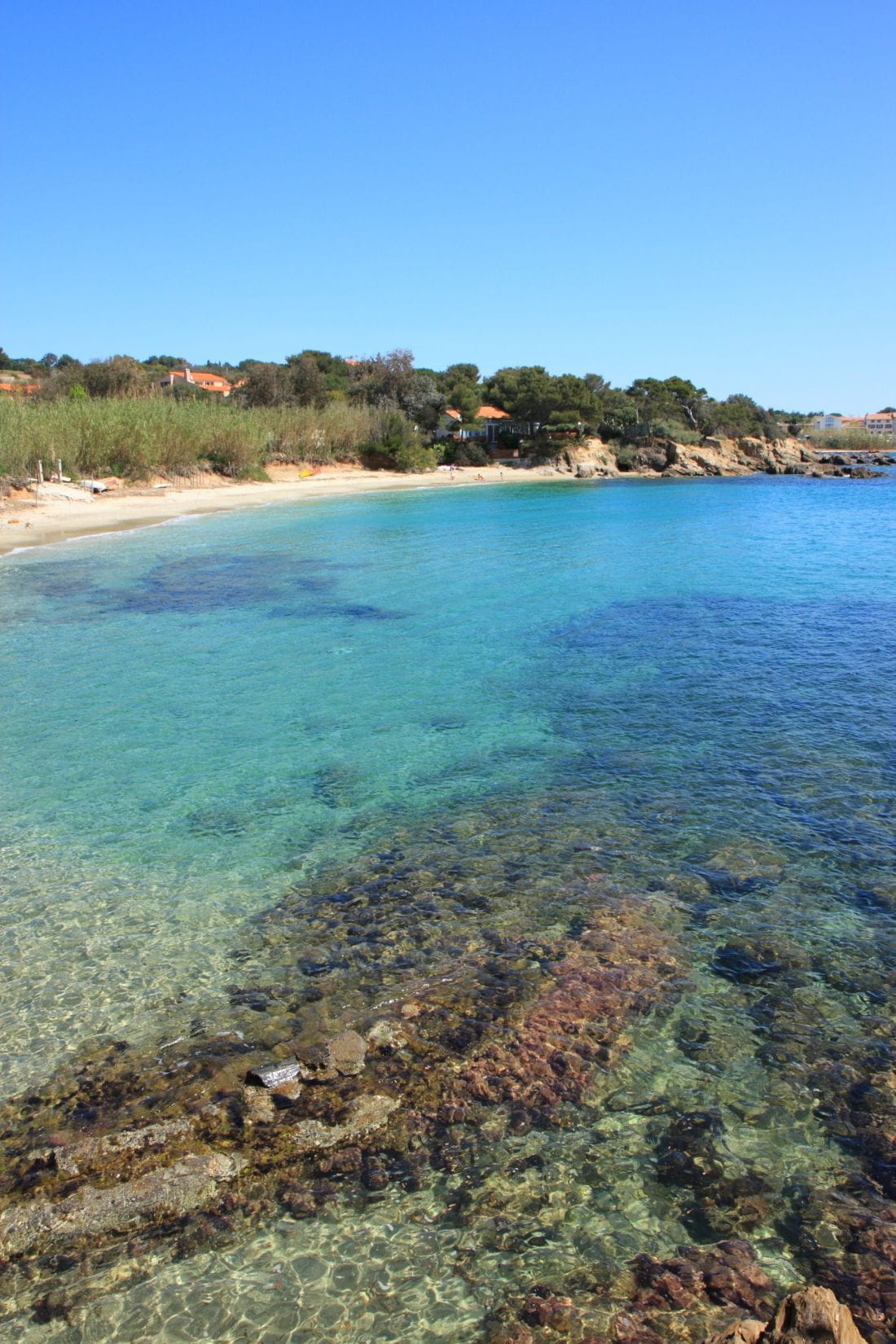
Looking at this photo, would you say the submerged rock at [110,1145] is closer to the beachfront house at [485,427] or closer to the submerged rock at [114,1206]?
the submerged rock at [114,1206]

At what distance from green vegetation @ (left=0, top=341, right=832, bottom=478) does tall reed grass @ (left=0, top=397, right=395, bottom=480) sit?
0.07 meters

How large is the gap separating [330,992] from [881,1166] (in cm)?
286

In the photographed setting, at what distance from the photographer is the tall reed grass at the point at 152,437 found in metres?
33.2

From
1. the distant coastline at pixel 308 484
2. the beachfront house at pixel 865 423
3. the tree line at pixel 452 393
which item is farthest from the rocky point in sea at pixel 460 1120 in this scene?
the beachfront house at pixel 865 423

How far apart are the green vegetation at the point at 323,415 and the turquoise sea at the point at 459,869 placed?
837 inches

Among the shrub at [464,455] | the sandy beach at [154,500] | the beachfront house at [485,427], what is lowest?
the sandy beach at [154,500]

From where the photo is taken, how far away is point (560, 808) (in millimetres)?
7719

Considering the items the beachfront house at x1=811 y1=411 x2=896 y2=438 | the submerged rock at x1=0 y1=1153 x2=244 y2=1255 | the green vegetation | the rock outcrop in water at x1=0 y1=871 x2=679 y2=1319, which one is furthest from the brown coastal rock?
the beachfront house at x1=811 y1=411 x2=896 y2=438

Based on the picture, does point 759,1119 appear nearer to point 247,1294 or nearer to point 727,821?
point 247,1294

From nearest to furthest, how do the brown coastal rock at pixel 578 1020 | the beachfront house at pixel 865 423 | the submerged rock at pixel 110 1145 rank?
the submerged rock at pixel 110 1145, the brown coastal rock at pixel 578 1020, the beachfront house at pixel 865 423

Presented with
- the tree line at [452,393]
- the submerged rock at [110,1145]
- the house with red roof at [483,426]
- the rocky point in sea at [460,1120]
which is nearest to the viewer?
the rocky point in sea at [460,1120]

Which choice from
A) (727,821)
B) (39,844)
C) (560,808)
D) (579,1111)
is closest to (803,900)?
(727,821)

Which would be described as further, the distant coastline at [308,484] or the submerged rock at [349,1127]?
the distant coastline at [308,484]

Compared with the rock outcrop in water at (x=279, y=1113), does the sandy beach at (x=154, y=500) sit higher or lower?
higher
